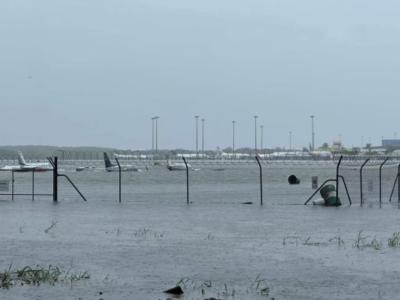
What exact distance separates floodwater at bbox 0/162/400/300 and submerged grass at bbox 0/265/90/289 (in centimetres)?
25

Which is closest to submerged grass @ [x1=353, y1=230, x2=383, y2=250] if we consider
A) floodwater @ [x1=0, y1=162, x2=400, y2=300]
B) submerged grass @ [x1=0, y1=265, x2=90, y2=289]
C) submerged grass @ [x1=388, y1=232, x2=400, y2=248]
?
floodwater @ [x1=0, y1=162, x2=400, y2=300]

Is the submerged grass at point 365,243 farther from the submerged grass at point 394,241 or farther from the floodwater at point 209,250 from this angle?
the submerged grass at point 394,241

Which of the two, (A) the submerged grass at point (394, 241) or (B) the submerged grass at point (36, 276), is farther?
(A) the submerged grass at point (394, 241)

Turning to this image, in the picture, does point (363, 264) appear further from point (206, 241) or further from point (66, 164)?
point (66, 164)

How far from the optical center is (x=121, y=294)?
40.0 feet

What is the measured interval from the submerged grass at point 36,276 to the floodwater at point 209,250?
25cm

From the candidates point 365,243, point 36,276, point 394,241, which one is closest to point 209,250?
point 365,243

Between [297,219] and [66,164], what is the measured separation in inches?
5827

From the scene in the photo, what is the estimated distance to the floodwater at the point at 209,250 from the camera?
1264 cm

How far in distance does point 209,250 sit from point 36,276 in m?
4.90

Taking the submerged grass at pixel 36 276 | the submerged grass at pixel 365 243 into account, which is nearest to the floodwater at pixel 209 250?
the submerged grass at pixel 365 243

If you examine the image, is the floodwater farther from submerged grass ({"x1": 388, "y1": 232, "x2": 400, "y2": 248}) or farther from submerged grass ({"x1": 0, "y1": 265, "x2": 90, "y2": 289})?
submerged grass ({"x1": 0, "y1": 265, "x2": 90, "y2": 289})

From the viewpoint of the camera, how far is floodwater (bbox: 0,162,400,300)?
41.5 ft

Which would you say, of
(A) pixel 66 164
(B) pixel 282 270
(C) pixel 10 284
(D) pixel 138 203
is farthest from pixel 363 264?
(A) pixel 66 164
